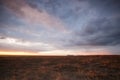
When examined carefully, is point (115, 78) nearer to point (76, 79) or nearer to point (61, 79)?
point (76, 79)

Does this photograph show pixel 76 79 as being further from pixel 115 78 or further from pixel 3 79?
pixel 3 79

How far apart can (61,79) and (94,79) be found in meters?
3.06

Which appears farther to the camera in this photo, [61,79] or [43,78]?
[43,78]

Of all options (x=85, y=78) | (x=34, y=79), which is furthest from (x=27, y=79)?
(x=85, y=78)

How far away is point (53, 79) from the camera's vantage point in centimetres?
1373

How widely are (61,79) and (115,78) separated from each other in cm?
520

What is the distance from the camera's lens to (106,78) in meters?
14.3

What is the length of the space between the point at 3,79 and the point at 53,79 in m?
4.90

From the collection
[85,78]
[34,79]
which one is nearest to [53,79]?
[34,79]

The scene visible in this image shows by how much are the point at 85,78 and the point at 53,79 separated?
305 cm

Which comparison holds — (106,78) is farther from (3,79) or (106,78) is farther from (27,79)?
(3,79)

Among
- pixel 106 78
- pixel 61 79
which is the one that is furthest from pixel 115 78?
pixel 61 79

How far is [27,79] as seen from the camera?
1399 centimetres

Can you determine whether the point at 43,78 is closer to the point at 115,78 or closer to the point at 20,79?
the point at 20,79
